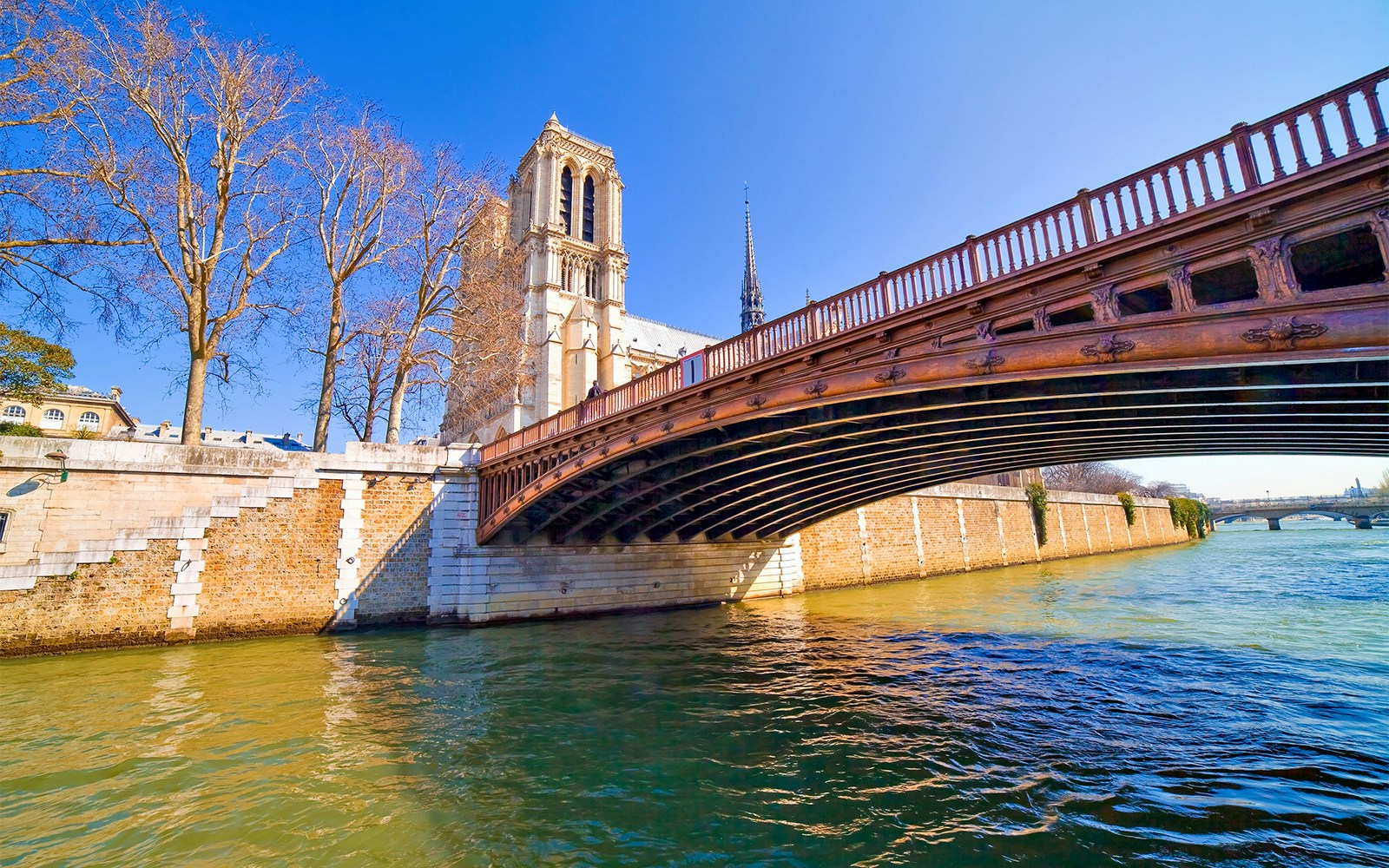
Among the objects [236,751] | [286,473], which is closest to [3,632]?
[286,473]

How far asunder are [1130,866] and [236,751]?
8.64 metres

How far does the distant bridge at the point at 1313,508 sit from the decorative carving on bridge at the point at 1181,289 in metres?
77.4

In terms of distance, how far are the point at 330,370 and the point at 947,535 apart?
1106 inches

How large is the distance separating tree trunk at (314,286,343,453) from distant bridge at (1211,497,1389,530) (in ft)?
272

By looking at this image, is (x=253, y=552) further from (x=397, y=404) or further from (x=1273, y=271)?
(x=1273, y=271)

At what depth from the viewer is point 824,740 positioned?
23.1ft

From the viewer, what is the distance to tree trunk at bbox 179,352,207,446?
16406 mm

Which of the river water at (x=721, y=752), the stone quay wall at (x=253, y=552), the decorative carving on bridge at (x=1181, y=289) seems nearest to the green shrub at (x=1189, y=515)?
the river water at (x=721, y=752)

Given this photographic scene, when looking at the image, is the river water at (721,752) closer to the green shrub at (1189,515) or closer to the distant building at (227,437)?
the distant building at (227,437)

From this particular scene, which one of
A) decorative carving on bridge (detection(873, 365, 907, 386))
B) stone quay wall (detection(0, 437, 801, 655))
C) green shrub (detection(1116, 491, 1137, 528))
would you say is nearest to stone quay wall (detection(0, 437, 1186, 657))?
stone quay wall (detection(0, 437, 801, 655))

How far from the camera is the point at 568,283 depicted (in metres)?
48.2

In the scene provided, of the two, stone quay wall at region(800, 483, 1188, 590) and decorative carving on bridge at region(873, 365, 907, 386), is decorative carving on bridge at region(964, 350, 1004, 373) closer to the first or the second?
decorative carving on bridge at region(873, 365, 907, 386)

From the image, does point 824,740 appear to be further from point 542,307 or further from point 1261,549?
point 1261,549

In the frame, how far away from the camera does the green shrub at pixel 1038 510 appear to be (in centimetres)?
3738
